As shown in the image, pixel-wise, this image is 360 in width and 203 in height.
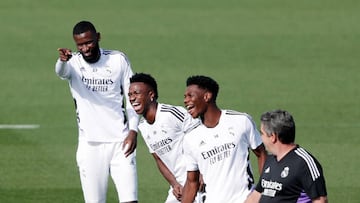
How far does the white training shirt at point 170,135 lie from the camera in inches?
469

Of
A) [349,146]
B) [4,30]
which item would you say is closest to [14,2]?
[4,30]

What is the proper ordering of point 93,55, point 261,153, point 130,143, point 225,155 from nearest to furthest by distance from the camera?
point 225,155, point 261,153, point 130,143, point 93,55

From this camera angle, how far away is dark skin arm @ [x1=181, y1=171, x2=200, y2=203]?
1058 centimetres

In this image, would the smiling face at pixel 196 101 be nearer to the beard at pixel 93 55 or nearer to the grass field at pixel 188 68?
the beard at pixel 93 55

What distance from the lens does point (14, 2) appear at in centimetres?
2539

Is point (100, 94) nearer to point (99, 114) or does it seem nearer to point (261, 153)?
point (99, 114)

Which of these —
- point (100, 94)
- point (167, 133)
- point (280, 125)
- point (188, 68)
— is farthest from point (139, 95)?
point (188, 68)

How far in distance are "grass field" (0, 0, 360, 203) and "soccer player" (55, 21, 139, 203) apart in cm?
245

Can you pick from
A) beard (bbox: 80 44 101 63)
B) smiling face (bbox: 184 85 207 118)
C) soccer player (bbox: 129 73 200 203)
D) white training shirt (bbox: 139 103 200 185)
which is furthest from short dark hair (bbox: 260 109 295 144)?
beard (bbox: 80 44 101 63)

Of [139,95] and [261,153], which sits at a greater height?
[139,95]

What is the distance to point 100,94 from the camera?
12.5 meters

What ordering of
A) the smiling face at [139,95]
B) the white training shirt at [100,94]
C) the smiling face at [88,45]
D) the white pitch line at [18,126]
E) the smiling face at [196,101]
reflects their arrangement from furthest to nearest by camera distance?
the white pitch line at [18,126] < the white training shirt at [100,94] < the smiling face at [88,45] < the smiling face at [139,95] < the smiling face at [196,101]

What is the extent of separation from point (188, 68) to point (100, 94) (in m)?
9.01

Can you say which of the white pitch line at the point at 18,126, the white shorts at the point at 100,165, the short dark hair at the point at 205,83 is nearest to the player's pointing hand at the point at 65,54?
the white shorts at the point at 100,165
